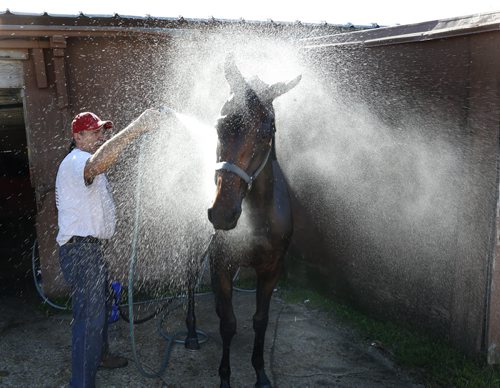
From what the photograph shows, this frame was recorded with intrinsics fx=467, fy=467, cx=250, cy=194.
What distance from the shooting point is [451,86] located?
14.1ft

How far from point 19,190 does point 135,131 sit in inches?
315

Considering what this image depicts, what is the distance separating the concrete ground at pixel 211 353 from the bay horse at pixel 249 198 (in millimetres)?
463

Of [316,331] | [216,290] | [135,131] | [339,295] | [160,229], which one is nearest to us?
[135,131]

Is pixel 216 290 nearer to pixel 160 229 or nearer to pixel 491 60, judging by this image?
pixel 160 229

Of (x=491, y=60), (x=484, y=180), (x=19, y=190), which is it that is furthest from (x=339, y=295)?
(x=19, y=190)

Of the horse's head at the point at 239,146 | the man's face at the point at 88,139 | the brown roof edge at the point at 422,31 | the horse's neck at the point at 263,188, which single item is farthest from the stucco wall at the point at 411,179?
the man's face at the point at 88,139

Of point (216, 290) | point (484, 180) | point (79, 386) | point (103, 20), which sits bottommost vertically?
point (79, 386)

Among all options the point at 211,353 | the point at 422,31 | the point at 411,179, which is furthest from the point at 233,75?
the point at 211,353

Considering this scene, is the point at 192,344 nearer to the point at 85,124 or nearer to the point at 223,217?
the point at 223,217

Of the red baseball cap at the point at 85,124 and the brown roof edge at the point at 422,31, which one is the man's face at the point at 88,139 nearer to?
the red baseball cap at the point at 85,124

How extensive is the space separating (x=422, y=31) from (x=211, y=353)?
3757 mm

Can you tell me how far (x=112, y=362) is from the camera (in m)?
4.37

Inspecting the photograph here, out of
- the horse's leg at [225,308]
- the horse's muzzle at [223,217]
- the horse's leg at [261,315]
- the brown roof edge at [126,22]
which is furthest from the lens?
the brown roof edge at [126,22]

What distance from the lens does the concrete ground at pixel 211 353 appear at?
13.6 feet
